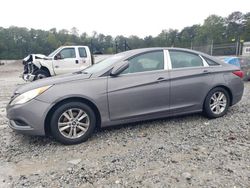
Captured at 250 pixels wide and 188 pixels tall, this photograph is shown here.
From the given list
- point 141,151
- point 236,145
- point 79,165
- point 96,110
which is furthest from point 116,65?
point 236,145

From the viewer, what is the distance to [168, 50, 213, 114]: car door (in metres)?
3.99

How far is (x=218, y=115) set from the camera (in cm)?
438

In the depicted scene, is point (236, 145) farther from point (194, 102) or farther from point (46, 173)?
point (46, 173)

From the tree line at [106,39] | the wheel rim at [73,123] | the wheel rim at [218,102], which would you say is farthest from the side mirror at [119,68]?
the tree line at [106,39]

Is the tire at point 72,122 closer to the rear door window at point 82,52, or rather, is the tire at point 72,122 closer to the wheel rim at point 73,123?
the wheel rim at point 73,123

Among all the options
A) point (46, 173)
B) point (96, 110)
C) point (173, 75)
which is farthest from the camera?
point (173, 75)

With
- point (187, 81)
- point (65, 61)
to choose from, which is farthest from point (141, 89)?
point (65, 61)

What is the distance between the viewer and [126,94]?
361 cm

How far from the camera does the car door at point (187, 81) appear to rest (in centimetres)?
399

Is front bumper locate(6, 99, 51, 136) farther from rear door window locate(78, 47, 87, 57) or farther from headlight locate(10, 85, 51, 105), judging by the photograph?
rear door window locate(78, 47, 87, 57)

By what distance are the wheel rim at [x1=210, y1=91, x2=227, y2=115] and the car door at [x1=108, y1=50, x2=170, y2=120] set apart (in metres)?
1.09

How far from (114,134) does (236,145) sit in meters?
1.93

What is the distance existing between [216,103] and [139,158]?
2.35 m

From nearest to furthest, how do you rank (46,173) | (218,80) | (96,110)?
(46,173) < (96,110) < (218,80)
